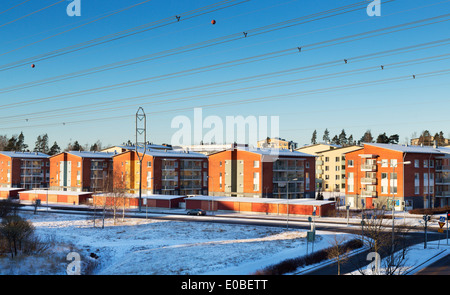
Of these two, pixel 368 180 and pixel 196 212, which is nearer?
pixel 196 212

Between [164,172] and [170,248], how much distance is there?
5842 centimetres

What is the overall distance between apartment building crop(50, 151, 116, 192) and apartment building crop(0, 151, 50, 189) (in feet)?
47.5

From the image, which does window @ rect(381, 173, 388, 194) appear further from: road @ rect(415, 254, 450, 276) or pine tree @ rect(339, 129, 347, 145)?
pine tree @ rect(339, 129, 347, 145)

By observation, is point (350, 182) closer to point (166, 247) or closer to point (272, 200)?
point (272, 200)

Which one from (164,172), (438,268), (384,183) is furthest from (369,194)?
(438,268)

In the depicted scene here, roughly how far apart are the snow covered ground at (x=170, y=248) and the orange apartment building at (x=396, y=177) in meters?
35.1

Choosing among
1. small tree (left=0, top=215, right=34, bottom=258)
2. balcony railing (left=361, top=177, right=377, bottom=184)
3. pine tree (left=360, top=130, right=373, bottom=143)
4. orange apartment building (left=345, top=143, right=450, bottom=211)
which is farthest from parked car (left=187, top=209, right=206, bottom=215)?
pine tree (left=360, top=130, right=373, bottom=143)

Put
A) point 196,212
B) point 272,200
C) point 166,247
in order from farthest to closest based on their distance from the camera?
point 272,200
point 196,212
point 166,247

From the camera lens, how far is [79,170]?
107 meters

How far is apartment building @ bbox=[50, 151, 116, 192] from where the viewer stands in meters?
107

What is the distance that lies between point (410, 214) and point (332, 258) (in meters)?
40.2

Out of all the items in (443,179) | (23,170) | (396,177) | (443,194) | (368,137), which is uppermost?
(368,137)
